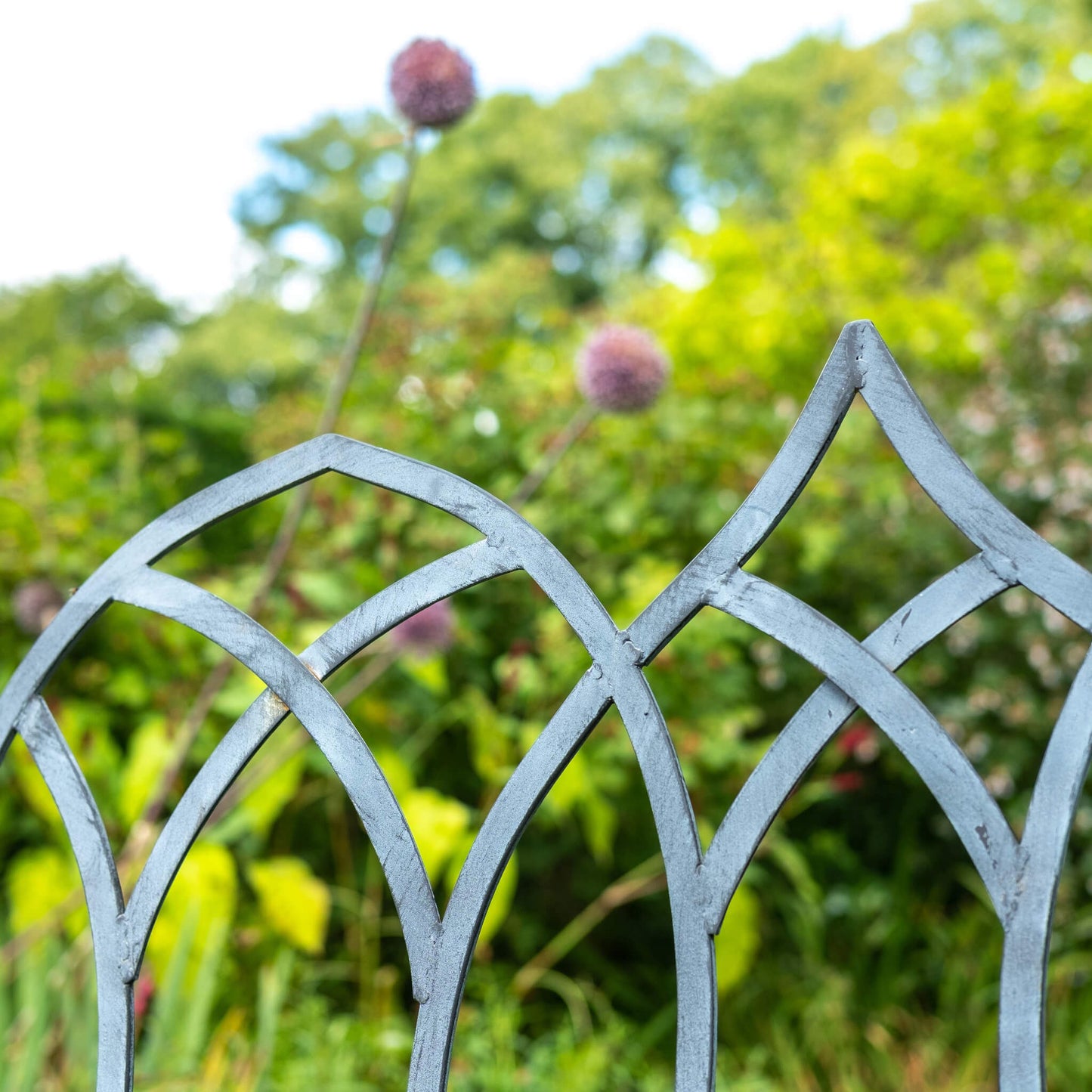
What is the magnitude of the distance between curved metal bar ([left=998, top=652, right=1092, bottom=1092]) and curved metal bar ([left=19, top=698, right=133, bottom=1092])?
0.49 meters

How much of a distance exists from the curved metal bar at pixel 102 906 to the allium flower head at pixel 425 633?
3.04 feet

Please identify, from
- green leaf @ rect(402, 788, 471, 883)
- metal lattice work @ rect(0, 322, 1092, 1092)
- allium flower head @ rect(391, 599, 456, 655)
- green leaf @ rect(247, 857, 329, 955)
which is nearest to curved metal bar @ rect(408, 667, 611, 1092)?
metal lattice work @ rect(0, 322, 1092, 1092)

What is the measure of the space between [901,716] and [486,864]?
0.23m

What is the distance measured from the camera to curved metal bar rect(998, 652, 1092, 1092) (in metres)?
0.49

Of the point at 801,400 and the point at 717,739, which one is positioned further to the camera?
the point at 801,400

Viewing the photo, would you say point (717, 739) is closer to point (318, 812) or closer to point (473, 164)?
point (318, 812)

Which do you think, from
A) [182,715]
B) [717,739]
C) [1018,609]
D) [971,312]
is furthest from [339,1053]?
[971,312]

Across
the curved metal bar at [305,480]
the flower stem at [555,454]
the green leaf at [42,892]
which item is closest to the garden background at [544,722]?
the green leaf at [42,892]

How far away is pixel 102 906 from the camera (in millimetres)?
648

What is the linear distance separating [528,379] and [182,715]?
108 cm

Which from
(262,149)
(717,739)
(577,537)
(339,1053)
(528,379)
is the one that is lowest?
(339,1053)

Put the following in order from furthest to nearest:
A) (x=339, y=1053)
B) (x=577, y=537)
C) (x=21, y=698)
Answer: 1. (x=577, y=537)
2. (x=339, y=1053)
3. (x=21, y=698)

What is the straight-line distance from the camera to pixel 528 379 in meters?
2.54

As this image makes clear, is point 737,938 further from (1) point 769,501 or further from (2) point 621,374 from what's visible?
(1) point 769,501
